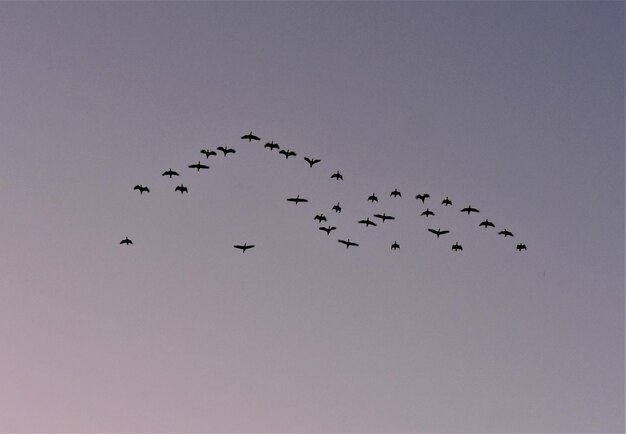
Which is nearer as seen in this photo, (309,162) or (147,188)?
(147,188)

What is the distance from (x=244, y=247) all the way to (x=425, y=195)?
23.7 meters

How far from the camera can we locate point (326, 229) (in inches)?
5492

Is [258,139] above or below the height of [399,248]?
above

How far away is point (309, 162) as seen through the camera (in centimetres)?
14325

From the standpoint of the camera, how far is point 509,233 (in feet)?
466

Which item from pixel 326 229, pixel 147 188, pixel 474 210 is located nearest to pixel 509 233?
pixel 474 210

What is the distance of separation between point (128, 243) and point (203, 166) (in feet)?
44.3

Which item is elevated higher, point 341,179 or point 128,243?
point 341,179

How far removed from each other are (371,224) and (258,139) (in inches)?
779

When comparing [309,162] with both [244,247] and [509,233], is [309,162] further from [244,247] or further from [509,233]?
[509,233]

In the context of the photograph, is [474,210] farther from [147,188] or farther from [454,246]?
[147,188]

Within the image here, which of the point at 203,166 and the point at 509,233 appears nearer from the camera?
the point at 203,166

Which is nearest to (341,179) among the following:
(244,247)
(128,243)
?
(244,247)

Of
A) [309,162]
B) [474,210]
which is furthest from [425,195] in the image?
[309,162]
